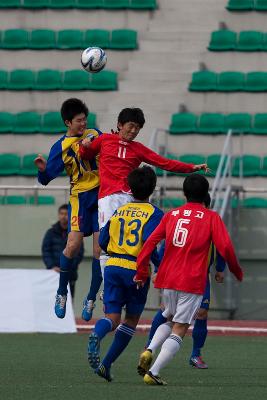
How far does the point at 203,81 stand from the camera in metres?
21.6

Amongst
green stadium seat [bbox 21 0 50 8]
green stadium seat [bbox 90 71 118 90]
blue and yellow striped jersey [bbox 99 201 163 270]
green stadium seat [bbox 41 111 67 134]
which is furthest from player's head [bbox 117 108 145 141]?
green stadium seat [bbox 21 0 50 8]

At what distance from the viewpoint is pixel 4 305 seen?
15.9 m

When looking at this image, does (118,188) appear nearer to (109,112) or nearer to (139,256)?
(139,256)

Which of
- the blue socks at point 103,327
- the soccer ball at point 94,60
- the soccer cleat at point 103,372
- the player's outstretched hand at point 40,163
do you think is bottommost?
the soccer cleat at point 103,372

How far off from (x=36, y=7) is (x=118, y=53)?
6.58ft

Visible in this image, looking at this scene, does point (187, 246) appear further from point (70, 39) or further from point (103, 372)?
point (70, 39)

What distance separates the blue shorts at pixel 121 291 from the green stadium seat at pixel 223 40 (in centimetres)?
1275

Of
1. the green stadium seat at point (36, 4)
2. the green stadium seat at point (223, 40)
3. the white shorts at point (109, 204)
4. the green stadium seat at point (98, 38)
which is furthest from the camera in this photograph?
the green stadium seat at point (36, 4)

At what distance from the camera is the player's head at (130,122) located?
34.9ft

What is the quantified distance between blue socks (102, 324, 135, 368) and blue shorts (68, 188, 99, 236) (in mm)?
2083

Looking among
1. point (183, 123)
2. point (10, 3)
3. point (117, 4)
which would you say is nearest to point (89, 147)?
point (183, 123)

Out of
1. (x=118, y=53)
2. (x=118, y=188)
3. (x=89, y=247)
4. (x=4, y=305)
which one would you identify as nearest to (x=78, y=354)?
(x=118, y=188)

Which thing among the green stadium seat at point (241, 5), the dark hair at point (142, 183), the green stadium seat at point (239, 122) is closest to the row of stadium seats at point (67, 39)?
the green stadium seat at point (241, 5)

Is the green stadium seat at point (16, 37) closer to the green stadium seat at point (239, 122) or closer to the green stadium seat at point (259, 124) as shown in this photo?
the green stadium seat at point (239, 122)
